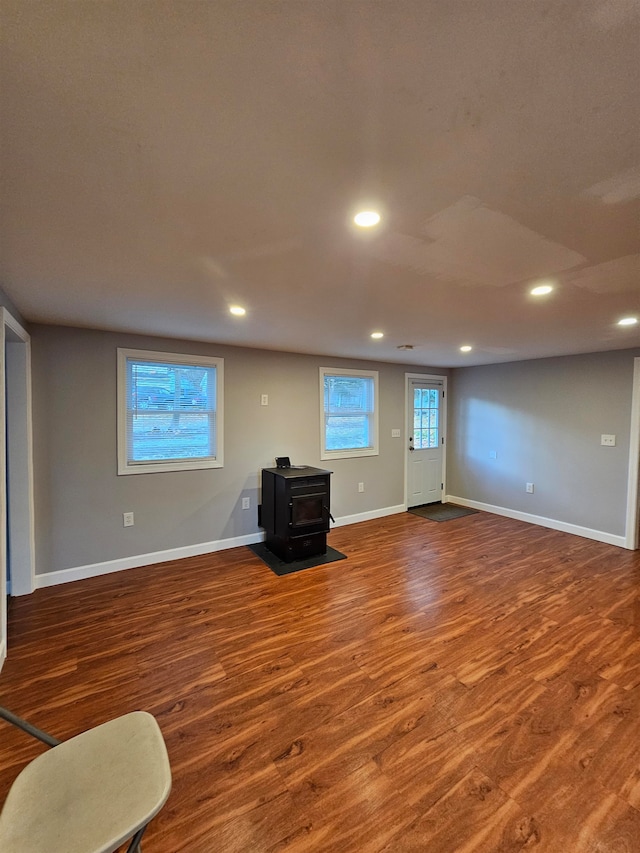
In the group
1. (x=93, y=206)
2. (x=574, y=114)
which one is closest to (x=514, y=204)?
(x=574, y=114)

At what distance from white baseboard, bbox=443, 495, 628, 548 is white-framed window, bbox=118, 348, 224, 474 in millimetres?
4045

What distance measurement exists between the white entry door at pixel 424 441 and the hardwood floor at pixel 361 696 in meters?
2.23

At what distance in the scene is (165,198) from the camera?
4.11 ft

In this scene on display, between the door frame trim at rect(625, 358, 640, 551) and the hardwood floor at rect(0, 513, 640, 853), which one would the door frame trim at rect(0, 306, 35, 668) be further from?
the door frame trim at rect(625, 358, 640, 551)

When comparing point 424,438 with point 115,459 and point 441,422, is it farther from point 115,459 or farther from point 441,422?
point 115,459

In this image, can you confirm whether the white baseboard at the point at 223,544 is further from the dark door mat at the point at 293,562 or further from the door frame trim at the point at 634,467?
the dark door mat at the point at 293,562

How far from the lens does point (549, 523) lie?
4.77 metres

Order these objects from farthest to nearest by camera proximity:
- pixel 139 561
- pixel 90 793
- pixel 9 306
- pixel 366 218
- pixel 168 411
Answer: pixel 168 411, pixel 139 561, pixel 9 306, pixel 366 218, pixel 90 793

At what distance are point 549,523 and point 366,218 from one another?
16.1ft

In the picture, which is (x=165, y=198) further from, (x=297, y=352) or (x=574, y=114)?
(x=297, y=352)

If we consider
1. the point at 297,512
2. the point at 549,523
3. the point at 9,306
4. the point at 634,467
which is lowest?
the point at 549,523

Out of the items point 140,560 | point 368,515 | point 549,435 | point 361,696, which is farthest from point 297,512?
point 549,435

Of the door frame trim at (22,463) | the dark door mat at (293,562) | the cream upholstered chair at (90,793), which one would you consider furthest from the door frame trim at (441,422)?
the cream upholstered chair at (90,793)

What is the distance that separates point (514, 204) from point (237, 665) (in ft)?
8.93
